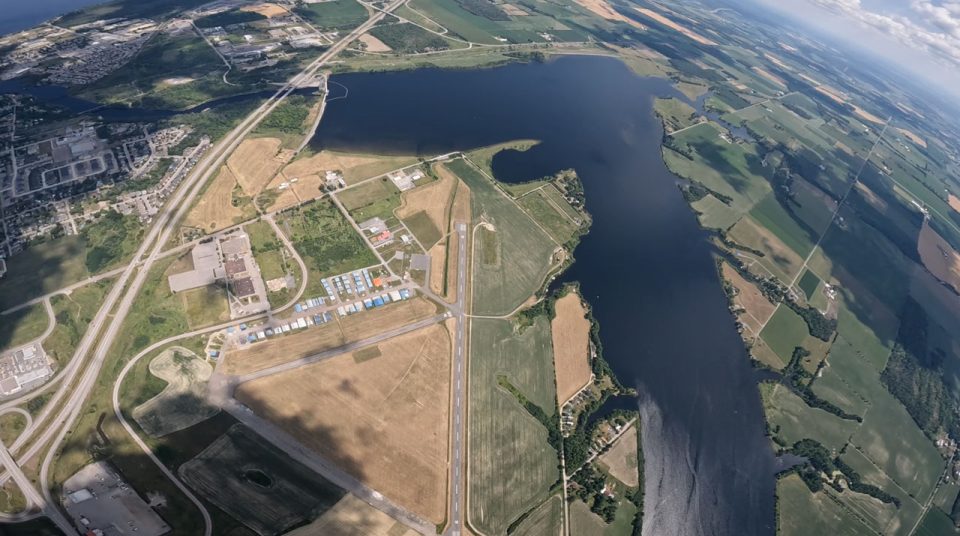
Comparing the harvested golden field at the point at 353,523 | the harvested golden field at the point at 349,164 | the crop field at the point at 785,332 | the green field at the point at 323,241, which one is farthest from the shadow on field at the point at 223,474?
the crop field at the point at 785,332

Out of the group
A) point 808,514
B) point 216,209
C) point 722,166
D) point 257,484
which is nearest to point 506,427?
point 257,484

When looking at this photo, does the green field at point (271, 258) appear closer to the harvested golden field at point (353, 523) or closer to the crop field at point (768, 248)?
the harvested golden field at point (353, 523)

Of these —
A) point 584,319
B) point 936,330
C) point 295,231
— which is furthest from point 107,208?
point 936,330

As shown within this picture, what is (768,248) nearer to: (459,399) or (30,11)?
(459,399)

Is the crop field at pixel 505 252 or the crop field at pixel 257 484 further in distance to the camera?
the crop field at pixel 505 252

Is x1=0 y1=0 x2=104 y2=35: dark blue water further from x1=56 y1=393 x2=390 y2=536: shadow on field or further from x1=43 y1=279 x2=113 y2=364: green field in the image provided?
x1=56 y1=393 x2=390 y2=536: shadow on field

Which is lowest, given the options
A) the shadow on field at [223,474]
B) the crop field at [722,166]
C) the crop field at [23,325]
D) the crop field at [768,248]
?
the crop field at [23,325]
